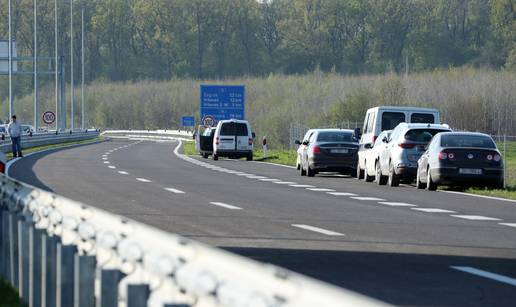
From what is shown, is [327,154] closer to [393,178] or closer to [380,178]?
[380,178]

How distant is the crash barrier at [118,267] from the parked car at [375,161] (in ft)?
71.3

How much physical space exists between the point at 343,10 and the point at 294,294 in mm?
143149

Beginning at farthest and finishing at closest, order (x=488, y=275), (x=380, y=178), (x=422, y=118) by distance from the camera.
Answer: (x=422, y=118) → (x=380, y=178) → (x=488, y=275)

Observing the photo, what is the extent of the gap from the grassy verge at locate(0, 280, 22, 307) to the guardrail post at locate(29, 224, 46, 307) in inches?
19.3

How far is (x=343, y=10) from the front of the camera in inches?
5768

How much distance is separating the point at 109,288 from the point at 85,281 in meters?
0.67

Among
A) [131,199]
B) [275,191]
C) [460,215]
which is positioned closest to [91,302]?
[460,215]

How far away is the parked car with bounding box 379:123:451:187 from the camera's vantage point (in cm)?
3062

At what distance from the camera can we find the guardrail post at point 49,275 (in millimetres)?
8180

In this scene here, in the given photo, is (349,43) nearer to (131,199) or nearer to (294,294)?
(131,199)

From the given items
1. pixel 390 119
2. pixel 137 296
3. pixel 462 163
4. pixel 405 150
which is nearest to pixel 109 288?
pixel 137 296

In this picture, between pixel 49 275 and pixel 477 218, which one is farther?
pixel 477 218

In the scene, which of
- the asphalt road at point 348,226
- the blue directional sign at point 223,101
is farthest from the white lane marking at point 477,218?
the blue directional sign at point 223,101

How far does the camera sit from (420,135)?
31250 millimetres
